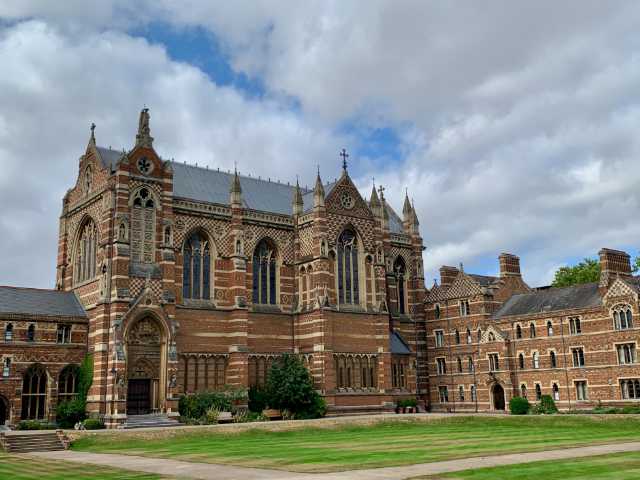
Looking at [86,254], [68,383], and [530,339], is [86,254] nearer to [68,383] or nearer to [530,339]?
[68,383]

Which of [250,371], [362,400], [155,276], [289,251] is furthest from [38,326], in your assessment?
[362,400]

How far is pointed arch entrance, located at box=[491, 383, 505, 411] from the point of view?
64.6 metres

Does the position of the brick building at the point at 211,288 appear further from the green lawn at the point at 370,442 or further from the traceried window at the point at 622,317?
the traceried window at the point at 622,317

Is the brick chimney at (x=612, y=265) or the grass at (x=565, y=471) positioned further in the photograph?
the brick chimney at (x=612, y=265)

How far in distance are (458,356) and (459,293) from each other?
603 centimetres

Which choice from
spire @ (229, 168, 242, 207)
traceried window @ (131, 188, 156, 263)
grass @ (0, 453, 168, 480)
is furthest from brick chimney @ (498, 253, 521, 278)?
grass @ (0, 453, 168, 480)

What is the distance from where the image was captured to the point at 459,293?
6925 centimetres

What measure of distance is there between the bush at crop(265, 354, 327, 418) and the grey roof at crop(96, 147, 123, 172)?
21.1 metres

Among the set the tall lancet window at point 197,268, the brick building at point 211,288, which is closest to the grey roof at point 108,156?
the brick building at point 211,288

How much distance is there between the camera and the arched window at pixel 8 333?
5070 centimetres

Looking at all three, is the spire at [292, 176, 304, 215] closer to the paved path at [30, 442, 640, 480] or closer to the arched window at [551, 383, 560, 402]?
the arched window at [551, 383, 560, 402]

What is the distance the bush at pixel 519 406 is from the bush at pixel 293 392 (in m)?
15.3

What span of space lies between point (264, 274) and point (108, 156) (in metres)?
16.6

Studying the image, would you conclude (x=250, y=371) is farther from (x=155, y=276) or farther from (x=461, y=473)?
(x=461, y=473)
